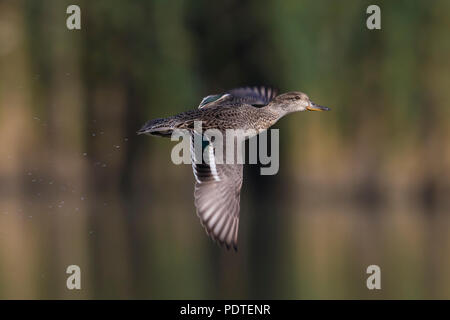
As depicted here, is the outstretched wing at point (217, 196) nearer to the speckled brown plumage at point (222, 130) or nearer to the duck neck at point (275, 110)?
the speckled brown plumage at point (222, 130)

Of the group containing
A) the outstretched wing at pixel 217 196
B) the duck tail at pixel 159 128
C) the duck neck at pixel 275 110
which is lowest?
the outstretched wing at pixel 217 196

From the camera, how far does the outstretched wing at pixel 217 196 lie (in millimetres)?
4395

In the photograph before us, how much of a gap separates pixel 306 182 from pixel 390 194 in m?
0.91

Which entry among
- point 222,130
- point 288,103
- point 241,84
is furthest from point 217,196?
point 241,84

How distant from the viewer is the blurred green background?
8469 mm

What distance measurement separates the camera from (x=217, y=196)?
4551mm

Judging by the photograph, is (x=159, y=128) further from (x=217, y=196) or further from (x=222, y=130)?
(x=217, y=196)

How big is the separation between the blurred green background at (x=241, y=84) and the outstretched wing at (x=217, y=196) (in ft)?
11.3

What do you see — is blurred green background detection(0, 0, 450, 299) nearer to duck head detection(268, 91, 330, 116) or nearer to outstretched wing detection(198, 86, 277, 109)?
outstretched wing detection(198, 86, 277, 109)

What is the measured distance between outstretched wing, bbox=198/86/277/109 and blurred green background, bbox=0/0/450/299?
248cm

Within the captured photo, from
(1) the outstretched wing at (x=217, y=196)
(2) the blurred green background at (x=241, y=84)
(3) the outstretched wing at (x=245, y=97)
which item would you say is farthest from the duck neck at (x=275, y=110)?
(2) the blurred green background at (x=241, y=84)

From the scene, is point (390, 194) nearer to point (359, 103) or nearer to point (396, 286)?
point (359, 103)

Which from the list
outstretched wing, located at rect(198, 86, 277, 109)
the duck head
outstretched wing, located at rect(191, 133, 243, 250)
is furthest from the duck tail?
the duck head
